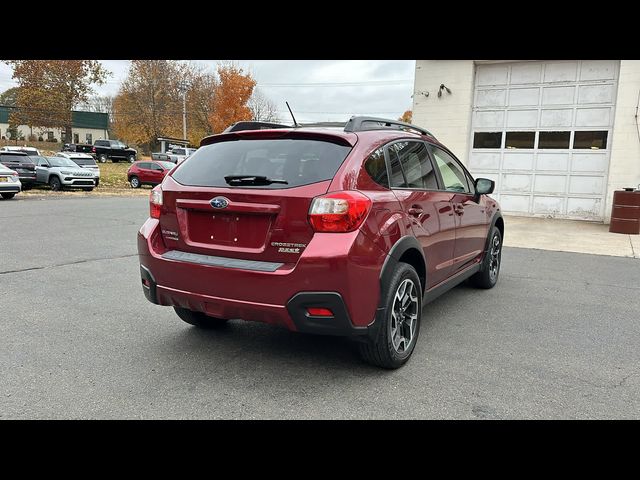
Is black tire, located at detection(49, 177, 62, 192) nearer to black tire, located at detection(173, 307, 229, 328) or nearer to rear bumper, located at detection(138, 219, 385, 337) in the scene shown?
black tire, located at detection(173, 307, 229, 328)

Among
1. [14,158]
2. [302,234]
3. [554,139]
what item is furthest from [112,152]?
[302,234]

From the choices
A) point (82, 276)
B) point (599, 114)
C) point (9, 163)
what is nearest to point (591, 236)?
point (599, 114)

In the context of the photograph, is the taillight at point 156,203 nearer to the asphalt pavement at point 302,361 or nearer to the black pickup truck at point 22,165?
the asphalt pavement at point 302,361

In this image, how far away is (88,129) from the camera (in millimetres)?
78062

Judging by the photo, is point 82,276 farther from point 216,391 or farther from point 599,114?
point 599,114

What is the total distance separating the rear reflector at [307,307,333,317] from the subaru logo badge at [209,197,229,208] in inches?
34.2

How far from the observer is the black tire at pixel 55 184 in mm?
21391

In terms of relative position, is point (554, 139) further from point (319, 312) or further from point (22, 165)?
point (22, 165)

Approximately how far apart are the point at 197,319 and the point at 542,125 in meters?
12.3

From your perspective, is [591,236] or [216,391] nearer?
[216,391]

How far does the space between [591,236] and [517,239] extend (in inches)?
73.7

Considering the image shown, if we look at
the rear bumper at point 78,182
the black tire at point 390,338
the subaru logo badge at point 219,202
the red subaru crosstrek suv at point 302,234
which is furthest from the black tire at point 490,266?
the rear bumper at point 78,182

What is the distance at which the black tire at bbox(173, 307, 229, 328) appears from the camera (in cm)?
414

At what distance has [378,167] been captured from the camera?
344cm
